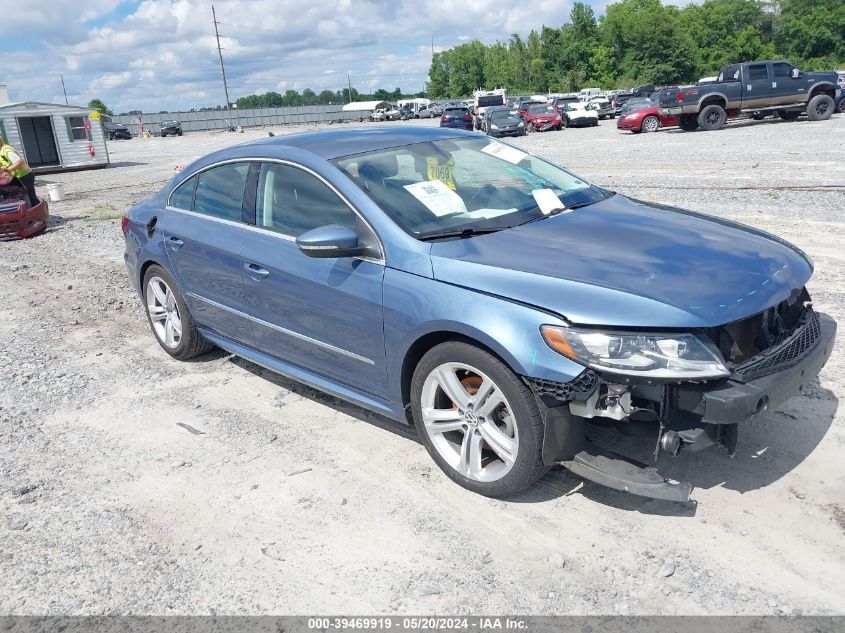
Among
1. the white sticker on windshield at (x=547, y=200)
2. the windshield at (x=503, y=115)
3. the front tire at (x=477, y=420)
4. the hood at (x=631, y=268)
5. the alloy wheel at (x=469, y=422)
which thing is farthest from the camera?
the windshield at (x=503, y=115)

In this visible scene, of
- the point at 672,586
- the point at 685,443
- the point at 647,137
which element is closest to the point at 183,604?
the point at 672,586

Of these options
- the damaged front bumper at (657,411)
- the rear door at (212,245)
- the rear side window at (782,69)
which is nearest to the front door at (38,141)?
the rear side window at (782,69)

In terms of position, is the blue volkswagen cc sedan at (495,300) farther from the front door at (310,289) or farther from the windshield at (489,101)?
the windshield at (489,101)

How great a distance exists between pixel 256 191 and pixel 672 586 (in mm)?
3200

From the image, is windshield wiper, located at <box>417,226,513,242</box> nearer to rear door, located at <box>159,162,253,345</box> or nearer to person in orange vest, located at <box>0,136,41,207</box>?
rear door, located at <box>159,162,253,345</box>

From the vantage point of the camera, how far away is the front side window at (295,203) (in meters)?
3.94

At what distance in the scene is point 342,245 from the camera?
3.60m

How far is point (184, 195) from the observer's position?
5266 mm

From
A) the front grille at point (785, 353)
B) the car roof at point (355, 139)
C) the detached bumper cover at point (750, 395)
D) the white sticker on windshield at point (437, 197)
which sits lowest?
the detached bumper cover at point (750, 395)

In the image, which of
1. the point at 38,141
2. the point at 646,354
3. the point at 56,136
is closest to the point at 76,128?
the point at 56,136

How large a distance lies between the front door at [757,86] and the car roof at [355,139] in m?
23.0

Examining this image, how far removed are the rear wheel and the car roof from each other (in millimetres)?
24249

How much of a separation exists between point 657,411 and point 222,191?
3214mm

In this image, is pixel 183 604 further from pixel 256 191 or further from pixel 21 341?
pixel 21 341
